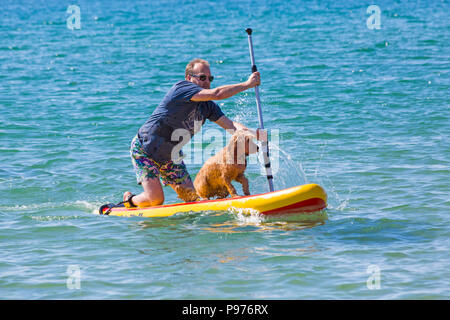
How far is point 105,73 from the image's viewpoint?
2180 centimetres

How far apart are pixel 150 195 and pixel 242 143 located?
137 cm

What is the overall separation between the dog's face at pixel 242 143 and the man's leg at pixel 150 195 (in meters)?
1.06

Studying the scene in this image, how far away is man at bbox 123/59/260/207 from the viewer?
766cm

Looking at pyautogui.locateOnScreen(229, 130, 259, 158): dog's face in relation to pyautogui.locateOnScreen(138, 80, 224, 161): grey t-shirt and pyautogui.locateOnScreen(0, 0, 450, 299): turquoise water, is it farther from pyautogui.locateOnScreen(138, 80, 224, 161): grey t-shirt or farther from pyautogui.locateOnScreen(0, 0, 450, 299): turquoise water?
pyautogui.locateOnScreen(0, 0, 450, 299): turquoise water

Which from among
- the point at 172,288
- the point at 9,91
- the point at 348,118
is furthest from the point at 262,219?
the point at 9,91

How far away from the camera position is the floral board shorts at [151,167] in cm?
818

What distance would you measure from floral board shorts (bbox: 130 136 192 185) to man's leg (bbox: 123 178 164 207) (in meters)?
0.08

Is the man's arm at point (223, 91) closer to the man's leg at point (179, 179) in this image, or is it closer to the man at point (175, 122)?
the man at point (175, 122)

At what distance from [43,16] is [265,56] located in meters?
26.1

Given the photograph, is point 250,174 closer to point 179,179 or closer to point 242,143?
point 179,179

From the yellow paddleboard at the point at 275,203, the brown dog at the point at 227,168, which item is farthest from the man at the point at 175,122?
the yellow paddleboard at the point at 275,203

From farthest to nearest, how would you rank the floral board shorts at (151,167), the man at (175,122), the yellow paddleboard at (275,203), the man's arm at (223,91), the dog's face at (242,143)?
the floral board shorts at (151,167)
the dog's face at (242,143)
the yellow paddleboard at (275,203)
the man at (175,122)
the man's arm at (223,91)

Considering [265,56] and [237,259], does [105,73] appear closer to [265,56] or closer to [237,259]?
[265,56]

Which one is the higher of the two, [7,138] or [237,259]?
[7,138]
